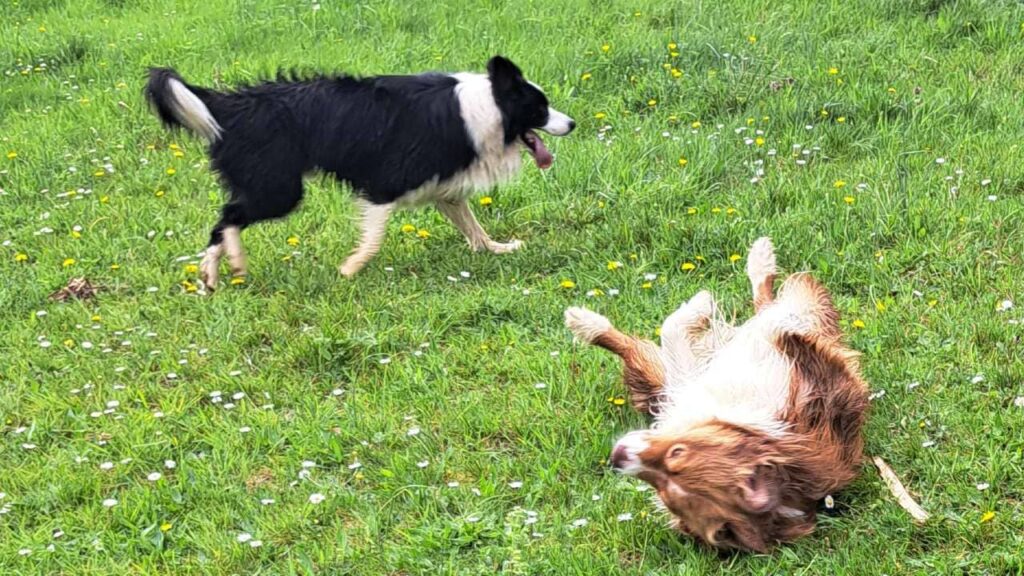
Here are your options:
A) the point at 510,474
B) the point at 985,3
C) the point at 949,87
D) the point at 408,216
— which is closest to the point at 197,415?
the point at 510,474

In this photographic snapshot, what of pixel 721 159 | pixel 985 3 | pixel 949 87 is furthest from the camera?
pixel 985 3

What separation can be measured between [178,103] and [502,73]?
1.40 m

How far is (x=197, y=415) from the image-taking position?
3793 mm

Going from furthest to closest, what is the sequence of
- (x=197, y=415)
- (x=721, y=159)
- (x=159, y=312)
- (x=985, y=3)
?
(x=985, y=3)
(x=721, y=159)
(x=159, y=312)
(x=197, y=415)

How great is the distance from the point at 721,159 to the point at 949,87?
1.43 m

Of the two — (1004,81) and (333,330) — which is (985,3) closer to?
(1004,81)

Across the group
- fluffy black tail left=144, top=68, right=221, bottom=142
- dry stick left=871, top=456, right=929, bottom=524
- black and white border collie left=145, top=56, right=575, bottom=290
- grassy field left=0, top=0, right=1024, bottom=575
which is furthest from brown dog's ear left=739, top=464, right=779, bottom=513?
fluffy black tail left=144, top=68, right=221, bottom=142

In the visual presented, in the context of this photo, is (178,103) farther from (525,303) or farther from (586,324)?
(586,324)

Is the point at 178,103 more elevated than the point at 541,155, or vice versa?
the point at 178,103

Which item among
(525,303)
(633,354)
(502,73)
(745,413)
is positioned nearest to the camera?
(745,413)

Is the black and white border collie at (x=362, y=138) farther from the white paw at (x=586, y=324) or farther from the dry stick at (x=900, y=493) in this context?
the dry stick at (x=900, y=493)

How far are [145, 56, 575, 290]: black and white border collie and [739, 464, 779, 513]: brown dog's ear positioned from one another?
247 cm

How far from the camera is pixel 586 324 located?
142 inches

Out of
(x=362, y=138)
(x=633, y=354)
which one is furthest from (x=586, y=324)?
(x=362, y=138)
